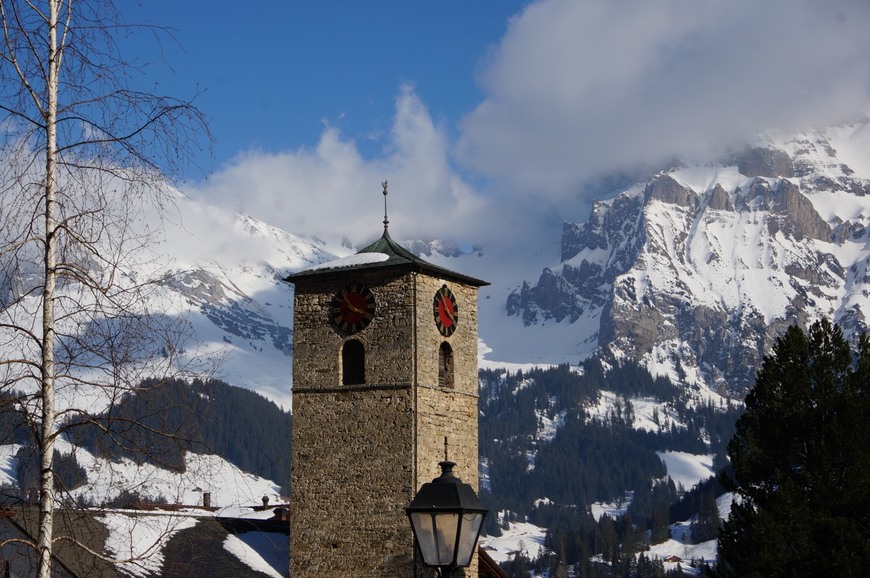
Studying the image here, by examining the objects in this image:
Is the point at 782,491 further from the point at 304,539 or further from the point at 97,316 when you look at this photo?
the point at 97,316

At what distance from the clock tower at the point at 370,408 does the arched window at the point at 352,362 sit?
4cm

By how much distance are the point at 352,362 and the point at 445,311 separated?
398 cm

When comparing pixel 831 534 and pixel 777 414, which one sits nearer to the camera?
pixel 831 534

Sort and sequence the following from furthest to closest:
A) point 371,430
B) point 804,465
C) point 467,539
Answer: point 371,430, point 804,465, point 467,539

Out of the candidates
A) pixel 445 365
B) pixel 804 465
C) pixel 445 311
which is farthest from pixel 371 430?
pixel 804 465

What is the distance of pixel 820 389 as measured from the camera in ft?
157

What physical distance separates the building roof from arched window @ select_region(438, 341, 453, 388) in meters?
2.68

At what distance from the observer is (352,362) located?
5097cm

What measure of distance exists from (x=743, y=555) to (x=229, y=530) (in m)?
19.2

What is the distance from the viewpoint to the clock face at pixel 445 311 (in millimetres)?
51219

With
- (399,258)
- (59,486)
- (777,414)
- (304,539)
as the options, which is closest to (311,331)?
(399,258)

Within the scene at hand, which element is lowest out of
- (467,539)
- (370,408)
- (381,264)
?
(467,539)

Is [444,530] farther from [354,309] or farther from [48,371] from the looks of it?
[354,309]

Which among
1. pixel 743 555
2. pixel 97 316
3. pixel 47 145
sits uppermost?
pixel 47 145
